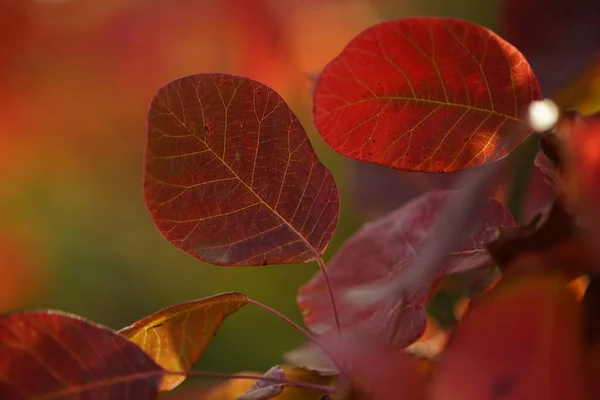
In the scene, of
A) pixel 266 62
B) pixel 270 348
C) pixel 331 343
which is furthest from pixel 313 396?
pixel 270 348

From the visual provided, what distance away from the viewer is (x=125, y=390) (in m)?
0.29

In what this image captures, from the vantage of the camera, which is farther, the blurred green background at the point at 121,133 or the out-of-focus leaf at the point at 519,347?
the blurred green background at the point at 121,133

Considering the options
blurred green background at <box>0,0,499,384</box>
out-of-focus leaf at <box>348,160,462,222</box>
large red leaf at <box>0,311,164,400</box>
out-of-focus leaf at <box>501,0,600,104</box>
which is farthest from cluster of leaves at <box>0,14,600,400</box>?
blurred green background at <box>0,0,499,384</box>

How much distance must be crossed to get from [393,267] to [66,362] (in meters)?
0.22

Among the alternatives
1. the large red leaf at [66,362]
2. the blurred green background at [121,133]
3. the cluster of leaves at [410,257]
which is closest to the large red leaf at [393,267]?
the cluster of leaves at [410,257]

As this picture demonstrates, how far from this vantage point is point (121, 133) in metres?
1.35

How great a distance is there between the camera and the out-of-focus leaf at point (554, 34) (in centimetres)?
51

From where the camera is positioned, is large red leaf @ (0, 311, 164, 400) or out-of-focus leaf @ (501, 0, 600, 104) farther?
out-of-focus leaf @ (501, 0, 600, 104)

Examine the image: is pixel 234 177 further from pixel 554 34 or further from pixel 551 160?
pixel 554 34

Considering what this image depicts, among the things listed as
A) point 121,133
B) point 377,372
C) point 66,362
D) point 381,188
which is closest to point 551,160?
point 377,372

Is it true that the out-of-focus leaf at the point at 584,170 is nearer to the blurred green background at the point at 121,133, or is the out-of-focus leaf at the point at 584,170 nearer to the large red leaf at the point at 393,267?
the large red leaf at the point at 393,267

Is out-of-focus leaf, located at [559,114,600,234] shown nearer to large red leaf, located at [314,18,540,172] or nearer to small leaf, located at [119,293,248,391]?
large red leaf, located at [314,18,540,172]

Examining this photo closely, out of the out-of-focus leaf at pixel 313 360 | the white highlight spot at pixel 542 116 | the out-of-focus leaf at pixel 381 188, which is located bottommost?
the out-of-focus leaf at pixel 313 360

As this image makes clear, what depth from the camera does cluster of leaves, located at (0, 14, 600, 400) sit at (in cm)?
27
